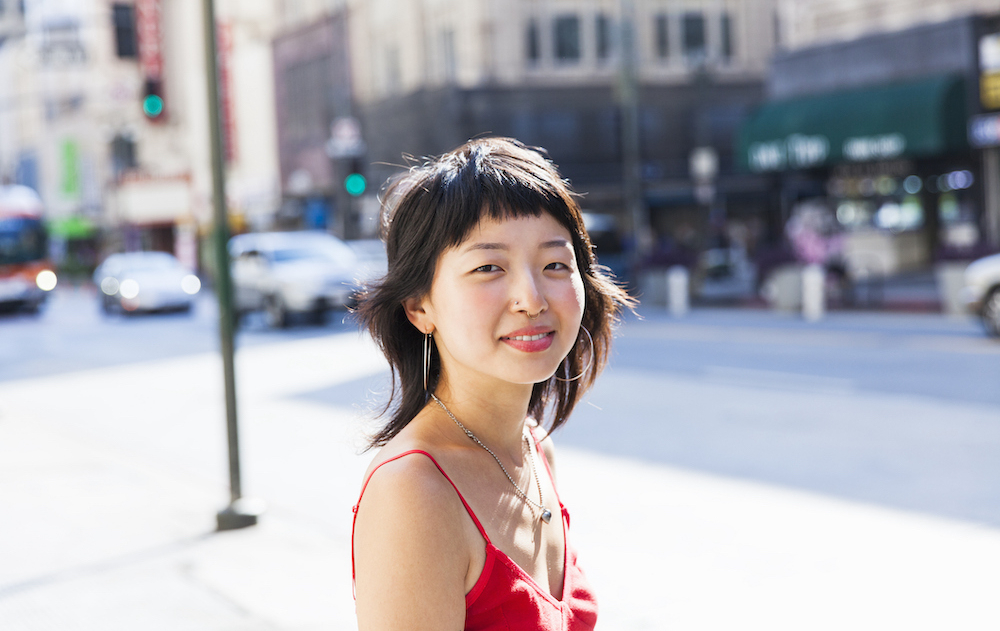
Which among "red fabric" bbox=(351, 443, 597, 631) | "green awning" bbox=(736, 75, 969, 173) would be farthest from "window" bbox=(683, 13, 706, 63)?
"red fabric" bbox=(351, 443, 597, 631)

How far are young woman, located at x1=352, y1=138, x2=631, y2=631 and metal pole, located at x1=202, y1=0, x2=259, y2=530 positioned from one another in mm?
4617

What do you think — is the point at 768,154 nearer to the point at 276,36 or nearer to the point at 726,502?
the point at 726,502

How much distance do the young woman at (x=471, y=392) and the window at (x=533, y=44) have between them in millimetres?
40656

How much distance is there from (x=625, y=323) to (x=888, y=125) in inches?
852

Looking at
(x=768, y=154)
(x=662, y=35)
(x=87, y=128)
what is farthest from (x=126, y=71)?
(x=768, y=154)

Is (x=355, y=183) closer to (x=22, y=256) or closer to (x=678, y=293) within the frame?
(x=678, y=293)

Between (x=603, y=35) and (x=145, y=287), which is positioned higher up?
(x=603, y=35)

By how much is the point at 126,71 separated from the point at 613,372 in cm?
5639

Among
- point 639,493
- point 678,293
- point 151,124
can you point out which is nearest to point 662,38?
point 678,293

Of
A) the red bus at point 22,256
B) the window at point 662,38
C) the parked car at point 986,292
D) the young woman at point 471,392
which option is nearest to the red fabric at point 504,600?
the young woman at point 471,392

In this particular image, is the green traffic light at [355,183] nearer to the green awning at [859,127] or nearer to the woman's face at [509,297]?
the green awning at [859,127]

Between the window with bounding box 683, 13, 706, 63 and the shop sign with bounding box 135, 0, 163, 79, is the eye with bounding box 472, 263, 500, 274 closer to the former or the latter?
the window with bounding box 683, 13, 706, 63

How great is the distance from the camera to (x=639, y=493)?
24.0ft

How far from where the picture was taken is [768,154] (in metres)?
27.4
